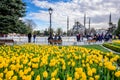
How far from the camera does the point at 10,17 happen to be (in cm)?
3075

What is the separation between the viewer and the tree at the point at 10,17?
99.7 feet

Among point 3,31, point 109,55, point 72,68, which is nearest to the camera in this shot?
point 72,68

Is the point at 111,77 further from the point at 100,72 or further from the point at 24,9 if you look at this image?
the point at 24,9

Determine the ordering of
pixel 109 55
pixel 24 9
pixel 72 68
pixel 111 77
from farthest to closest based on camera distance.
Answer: pixel 24 9 → pixel 109 55 → pixel 72 68 → pixel 111 77

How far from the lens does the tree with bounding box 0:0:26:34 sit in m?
30.4

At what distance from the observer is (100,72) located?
24.0ft

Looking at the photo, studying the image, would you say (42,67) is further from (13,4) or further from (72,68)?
(13,4)

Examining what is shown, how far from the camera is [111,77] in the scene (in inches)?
277

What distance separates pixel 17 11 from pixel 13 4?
0.98m

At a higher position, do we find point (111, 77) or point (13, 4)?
point (13, 4)

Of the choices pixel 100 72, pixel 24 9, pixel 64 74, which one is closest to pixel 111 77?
pixel 100 72

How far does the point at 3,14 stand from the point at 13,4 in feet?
4.67

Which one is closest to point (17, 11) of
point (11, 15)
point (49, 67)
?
point (11, 15)

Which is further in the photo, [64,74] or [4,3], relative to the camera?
[4,3]
